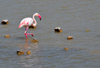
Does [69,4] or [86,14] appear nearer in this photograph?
[86,14]

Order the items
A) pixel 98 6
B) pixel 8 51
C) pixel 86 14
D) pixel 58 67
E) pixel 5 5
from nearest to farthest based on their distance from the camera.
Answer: pixel 58 67, pixel 8 51, pixel 86 14, pixel 98 6, pixel 5 5

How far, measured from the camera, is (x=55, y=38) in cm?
1981

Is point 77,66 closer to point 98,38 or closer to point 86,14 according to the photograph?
point 98,38

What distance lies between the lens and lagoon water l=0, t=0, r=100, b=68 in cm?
1469

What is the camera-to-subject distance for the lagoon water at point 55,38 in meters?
14.7

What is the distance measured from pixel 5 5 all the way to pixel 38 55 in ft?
70.6

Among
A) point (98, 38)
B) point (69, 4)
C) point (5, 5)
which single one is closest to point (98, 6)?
point (69, 4)

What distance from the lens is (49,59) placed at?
15.0 meters

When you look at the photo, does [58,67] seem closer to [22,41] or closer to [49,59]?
[49,59]

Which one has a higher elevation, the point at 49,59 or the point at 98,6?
the point at 49,59

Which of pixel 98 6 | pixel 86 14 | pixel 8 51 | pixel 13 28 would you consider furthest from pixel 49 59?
pixel 98 6

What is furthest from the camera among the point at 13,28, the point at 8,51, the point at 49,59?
the point at 13,28

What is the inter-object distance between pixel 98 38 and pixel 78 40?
1.36 meters

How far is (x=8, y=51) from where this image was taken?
16797mm
